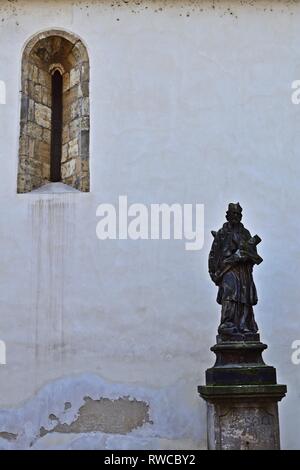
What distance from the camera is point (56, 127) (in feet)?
32.1

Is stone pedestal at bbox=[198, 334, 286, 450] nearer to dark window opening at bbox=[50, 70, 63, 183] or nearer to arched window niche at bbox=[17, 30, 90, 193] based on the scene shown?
arched window niche at bbox=[17, 30, 90, 193]

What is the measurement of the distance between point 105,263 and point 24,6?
3558 millimetres

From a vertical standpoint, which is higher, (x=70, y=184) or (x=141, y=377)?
(x=70, y=184)

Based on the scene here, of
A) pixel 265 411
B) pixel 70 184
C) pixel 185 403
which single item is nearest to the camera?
pixel 265 411

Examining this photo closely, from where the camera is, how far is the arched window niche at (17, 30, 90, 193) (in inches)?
364

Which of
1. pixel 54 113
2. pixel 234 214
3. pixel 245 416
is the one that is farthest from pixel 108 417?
pixel 54 113

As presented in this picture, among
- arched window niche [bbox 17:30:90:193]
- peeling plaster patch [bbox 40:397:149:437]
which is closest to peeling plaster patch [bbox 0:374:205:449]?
peeling plaster patch [bbox 40:397:149:437]

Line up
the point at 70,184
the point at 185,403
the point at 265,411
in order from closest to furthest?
1. the point at 265,411
2. the point at 185,403
3. the point at 70,184

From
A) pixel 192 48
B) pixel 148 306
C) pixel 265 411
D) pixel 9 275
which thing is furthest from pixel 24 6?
pixel 265 411

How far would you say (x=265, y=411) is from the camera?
638 centimetres

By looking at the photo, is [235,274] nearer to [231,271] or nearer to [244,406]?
[231,271]

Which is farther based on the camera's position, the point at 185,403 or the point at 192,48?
the point at 192,48

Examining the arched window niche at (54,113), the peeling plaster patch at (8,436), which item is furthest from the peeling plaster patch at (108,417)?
the arched window niche at (54,113)

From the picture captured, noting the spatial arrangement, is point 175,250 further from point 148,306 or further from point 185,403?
point 185,403
